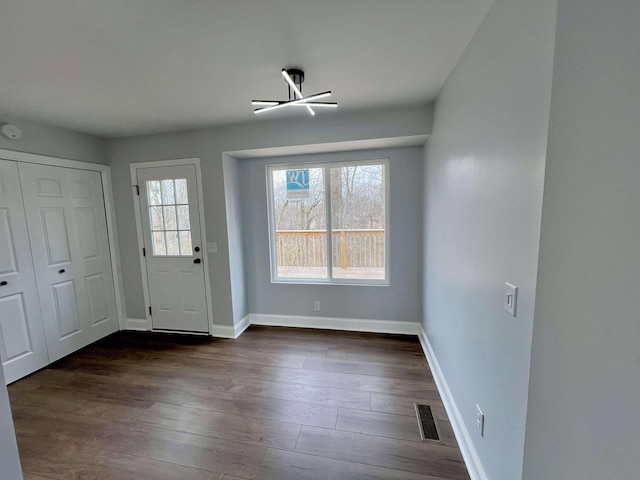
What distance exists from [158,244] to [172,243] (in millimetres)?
213

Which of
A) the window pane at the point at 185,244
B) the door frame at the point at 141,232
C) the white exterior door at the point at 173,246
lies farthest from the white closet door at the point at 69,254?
the window pane at the point at 185,244

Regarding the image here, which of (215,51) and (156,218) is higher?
(215,51)

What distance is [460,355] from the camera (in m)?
1.72

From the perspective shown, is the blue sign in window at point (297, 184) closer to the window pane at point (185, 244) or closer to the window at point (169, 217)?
the window at point (169, 217)

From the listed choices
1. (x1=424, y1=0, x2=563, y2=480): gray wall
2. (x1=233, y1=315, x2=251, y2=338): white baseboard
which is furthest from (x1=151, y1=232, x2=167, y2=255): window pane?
(x1=424, y1=0, x2=563, y2=480): gray wall

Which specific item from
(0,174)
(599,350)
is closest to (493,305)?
(599,350)

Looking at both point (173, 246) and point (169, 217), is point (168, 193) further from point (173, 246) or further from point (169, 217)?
point (173, 246)

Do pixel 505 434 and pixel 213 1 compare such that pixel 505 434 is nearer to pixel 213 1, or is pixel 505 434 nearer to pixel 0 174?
pixel 213 1

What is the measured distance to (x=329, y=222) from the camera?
10.7 ft

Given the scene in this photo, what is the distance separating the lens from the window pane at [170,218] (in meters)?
3.24

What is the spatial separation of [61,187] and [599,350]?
4.23 meters

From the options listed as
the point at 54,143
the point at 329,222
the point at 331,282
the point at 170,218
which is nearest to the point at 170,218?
the point at 170,218

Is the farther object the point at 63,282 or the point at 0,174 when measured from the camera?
the point at 63,282

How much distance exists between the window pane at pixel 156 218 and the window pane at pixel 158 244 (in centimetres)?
9
